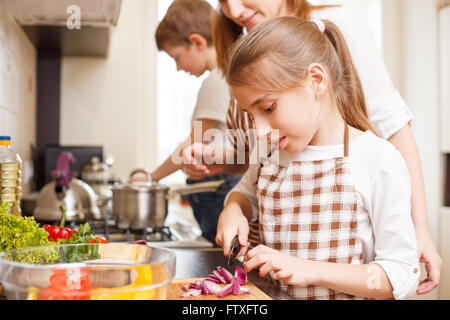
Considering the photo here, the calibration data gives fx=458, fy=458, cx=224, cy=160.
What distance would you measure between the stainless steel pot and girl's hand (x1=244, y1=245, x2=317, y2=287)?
1.72 ft

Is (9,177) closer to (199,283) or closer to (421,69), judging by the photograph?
(199,283)

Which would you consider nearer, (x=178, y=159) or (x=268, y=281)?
(x=268, y=281)

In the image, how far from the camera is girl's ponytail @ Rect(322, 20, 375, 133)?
2.30 ft

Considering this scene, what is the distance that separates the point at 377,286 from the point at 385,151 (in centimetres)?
19

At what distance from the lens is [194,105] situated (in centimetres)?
89

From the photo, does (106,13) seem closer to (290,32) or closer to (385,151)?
(290,32)

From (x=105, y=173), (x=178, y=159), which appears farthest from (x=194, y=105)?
(x=105, y=173)

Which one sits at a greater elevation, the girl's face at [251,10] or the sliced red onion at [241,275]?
the girl's face at [251,10]

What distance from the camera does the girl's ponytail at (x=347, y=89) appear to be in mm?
702

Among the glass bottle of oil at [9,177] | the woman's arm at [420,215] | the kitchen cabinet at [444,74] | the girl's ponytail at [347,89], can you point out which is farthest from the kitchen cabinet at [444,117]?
the glass bottle of oil at [9,177]

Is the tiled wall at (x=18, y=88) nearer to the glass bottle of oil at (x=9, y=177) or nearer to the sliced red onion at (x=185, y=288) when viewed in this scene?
the glass bottle of oil at (x=9, y=177)

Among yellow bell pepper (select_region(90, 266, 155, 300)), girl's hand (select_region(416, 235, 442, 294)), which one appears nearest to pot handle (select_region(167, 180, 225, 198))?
girl's hand (select_region(416, 235, 442, 294))

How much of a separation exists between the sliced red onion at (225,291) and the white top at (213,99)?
0.44 meters

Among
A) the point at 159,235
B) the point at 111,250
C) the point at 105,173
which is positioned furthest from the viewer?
the point at 105,173
